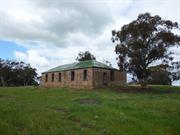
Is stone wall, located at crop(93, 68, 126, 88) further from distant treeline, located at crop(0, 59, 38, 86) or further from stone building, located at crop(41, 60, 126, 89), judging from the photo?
distant treeline, located at crop(0, 59, 38, 86)

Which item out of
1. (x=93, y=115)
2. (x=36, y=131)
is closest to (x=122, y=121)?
(x=93, y=115)

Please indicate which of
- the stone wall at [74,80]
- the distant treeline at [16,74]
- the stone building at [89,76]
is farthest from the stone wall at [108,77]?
the distant treeline at [16,74]

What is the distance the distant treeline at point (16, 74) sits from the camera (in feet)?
274

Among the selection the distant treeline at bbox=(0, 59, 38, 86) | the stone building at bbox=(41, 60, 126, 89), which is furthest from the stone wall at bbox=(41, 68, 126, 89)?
the distant treeline at bbox=(0, 59, 38, 86)

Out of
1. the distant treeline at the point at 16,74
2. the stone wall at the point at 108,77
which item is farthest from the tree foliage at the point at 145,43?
the distant treeline at the point at 16,74

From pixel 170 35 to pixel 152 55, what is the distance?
362 centimetres

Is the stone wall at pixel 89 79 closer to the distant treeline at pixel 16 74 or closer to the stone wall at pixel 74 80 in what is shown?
the stone wall at pixel 74 80

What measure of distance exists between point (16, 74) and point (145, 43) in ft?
168

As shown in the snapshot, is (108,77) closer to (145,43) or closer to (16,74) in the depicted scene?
(145,43)

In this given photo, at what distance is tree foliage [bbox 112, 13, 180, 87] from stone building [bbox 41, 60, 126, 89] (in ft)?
13.0

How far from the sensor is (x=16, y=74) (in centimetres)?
8506

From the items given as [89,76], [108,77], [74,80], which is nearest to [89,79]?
[89,76]

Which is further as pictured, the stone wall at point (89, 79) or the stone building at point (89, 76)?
the stone building at point (89, 76)

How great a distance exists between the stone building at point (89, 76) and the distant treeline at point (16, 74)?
33.7 metres
